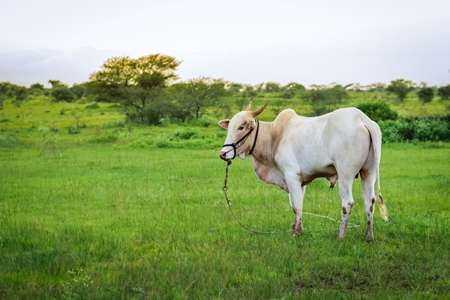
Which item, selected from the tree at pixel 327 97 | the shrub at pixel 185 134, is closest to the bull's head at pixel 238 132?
the shrub at pixel 185 134

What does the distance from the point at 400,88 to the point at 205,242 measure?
50438 millimetres

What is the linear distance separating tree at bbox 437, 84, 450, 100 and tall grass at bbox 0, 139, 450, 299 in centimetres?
4094

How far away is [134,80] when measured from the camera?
40.1m

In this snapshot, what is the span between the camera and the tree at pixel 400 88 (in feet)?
172

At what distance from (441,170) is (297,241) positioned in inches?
307

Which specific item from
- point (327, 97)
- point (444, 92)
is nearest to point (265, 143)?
point (327, 97)

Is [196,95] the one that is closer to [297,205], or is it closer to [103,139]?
[103,139]

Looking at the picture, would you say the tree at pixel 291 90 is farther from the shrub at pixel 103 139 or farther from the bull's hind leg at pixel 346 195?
the bull's hind leg at pixel 346 195

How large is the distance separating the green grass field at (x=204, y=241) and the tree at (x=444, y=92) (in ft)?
132

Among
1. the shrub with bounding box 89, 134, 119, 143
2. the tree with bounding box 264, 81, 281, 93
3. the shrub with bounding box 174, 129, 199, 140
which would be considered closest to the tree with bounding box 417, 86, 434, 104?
the tree with bounding box 264, 81, 281, 93

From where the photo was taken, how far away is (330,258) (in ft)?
18.0

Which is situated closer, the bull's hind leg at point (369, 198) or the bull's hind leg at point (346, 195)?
the bull's hind leg at point (346, 195)

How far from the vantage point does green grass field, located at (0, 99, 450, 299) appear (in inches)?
185

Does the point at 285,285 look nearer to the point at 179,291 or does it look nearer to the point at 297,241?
the point at 179,291
